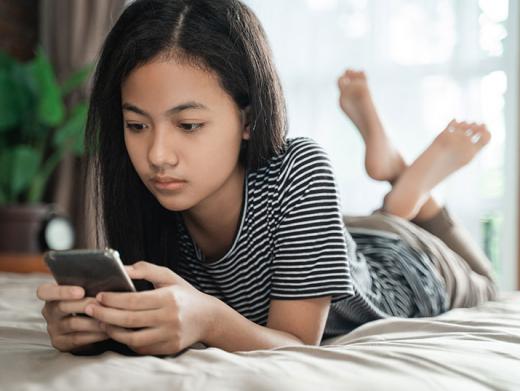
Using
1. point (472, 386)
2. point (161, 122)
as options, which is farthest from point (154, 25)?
point (472, 386)

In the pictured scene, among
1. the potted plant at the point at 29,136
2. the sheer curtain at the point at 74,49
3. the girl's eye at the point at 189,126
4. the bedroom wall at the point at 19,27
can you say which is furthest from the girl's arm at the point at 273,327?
the bedroom wall at the point at 19,27

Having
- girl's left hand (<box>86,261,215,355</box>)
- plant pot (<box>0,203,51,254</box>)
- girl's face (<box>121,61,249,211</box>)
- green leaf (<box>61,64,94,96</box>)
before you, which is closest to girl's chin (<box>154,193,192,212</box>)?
girl's face (<box>121,61,249,211</box>)

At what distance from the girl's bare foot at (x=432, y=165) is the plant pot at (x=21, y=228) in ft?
6.39

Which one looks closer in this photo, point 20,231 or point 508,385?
point 508,385

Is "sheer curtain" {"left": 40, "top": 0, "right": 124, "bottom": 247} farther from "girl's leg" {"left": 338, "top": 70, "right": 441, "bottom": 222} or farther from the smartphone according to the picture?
the smartphone

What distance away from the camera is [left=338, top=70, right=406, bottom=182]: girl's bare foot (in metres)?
1.89

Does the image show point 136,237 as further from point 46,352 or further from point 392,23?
point 392,23

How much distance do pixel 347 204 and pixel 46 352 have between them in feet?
7.96

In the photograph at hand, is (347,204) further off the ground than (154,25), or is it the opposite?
(154,25)

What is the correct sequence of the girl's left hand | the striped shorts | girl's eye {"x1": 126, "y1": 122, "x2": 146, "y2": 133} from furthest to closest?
1. the striped shorts
2. girl's eye {"x1": 126, "y1": 122, "x2": 146, "y2": 133}
3. the girl's left hand

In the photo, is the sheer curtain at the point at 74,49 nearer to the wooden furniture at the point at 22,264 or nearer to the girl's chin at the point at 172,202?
the wooden furniture at the point at 22,264

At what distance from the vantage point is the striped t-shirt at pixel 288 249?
1062 mm

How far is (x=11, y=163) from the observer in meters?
3.38

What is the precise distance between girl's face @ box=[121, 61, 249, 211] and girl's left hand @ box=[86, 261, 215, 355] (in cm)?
20
